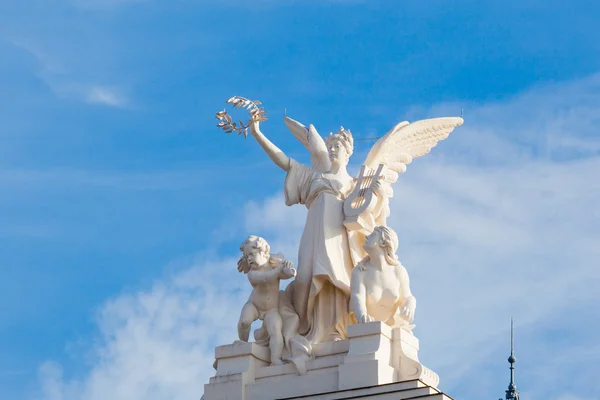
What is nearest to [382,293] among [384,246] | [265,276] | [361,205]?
[384,246]

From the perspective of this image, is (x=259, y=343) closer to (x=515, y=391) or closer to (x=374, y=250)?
(x=374, y=250)

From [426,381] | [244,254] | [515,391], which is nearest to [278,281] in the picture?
[244,254]

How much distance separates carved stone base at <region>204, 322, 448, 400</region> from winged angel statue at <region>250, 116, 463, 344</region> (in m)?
0.73

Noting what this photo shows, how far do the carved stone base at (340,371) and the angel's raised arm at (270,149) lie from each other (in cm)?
317

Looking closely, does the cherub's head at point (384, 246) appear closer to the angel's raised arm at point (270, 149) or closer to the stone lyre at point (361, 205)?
the stone lyre at point (361, 205)

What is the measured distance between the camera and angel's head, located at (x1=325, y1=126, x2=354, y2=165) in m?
36.3

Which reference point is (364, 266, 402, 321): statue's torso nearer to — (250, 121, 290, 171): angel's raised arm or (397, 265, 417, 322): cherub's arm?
(397, 265, 417, 322): cherub's arm

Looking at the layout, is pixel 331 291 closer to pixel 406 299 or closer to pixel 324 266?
pixel 324 266

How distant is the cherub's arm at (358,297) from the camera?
34438mm

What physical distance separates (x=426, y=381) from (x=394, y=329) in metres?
0.94

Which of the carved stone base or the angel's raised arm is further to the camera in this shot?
the angel's raised arm

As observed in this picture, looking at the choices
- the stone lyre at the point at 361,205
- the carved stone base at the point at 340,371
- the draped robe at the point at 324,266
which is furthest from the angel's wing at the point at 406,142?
the carved stone base at the point at 340,371


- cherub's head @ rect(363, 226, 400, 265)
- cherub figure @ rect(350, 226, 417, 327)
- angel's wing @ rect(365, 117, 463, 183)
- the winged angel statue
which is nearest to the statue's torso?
cherub figure @ rect(350, 226, 417, 327)

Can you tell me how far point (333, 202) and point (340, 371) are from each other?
308 cm
